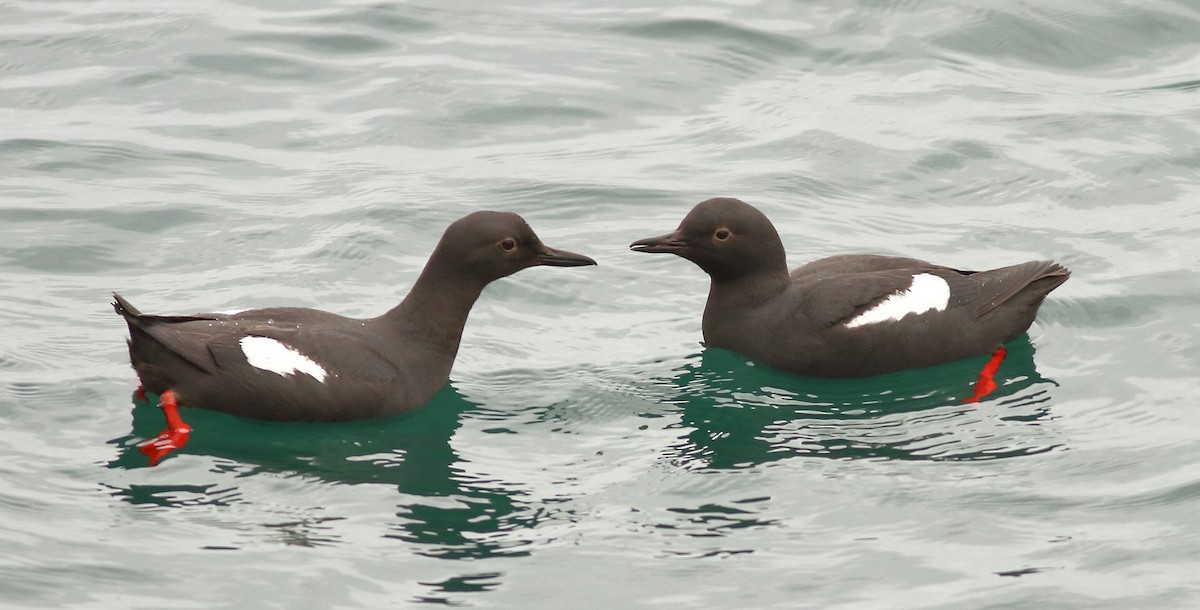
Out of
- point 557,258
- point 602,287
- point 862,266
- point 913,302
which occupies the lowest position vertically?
point 602,287

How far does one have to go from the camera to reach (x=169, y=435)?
8359 millimetres

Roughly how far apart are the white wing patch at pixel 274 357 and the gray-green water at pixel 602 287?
34cm

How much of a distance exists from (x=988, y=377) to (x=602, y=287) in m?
2.53

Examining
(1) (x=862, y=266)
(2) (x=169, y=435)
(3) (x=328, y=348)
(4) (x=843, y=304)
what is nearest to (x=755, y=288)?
(4) (x=843, y=304)

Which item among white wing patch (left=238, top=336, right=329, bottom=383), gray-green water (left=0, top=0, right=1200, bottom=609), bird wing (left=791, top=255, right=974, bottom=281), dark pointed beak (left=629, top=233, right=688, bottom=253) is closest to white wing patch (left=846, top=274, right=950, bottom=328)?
bird wing (left=791, top=255, right=974, bottom=281)

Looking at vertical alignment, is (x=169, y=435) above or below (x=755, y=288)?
below

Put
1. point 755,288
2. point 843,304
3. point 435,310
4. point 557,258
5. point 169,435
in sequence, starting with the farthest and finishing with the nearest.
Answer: point 755,288, point 843,304, point 557,258, point 435,310, point 169,435

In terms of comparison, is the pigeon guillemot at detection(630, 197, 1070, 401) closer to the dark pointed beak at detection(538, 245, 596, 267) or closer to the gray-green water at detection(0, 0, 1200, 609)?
the gray-green water at detection(0, 0, 1200, 609)

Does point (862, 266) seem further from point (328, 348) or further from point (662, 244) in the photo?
point (328, 348)

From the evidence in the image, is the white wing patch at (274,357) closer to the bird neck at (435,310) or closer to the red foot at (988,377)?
the bird neck at (435,310)

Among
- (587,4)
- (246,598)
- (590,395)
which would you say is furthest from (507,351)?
(587,4)

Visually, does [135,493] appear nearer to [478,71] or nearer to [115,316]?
[115,316]

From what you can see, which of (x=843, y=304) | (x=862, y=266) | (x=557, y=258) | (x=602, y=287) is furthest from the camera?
(x=602, y=287)

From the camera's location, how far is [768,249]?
9.60m
